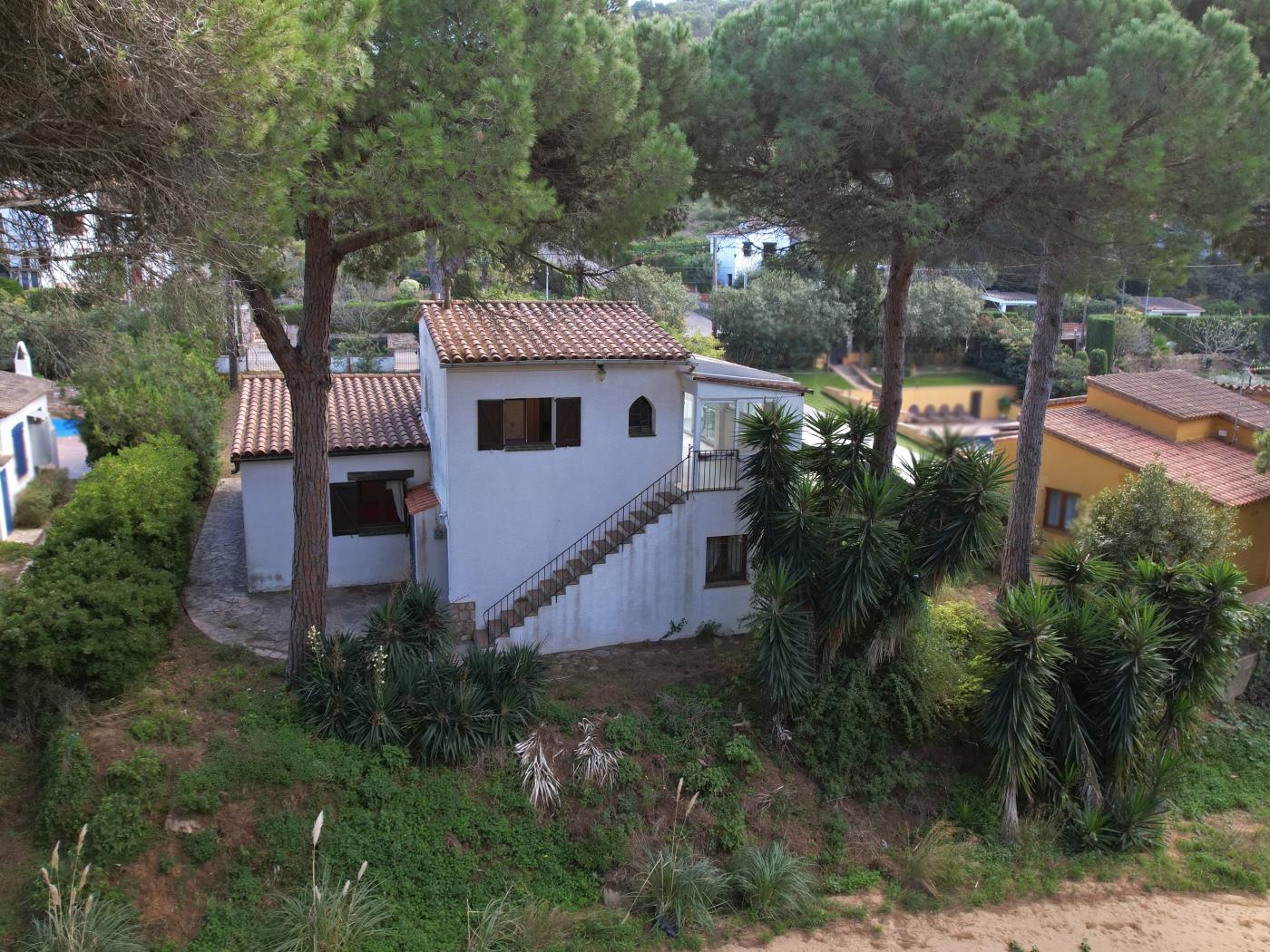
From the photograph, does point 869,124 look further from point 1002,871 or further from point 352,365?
point 352,365

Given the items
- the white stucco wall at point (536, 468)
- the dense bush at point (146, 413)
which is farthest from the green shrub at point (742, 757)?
the dense bush at point (146, 413)

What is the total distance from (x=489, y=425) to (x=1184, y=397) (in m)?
17.5

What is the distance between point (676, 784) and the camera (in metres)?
11.6

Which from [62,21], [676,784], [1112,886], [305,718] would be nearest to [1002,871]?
[1112,886]

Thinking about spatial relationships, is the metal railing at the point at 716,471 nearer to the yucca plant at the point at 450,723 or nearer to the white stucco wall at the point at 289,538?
the white stucco wall at the point at 289,538

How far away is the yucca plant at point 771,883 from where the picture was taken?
10.5 metres

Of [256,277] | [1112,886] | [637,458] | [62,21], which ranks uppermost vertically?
[62,21]

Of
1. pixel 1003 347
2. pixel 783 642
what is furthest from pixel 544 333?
pixel 1003 347

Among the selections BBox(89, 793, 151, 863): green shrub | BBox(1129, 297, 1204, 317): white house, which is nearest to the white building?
BBox(89, 793, 151, 863): green shrub

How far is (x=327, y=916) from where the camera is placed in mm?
8969

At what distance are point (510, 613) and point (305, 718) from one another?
3868mm

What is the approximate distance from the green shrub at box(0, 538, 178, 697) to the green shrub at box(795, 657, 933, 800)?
27.7 ft

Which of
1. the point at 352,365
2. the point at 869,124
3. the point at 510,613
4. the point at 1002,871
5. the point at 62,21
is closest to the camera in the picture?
the point at 62,21

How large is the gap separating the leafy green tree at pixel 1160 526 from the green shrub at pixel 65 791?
47.6 feet
